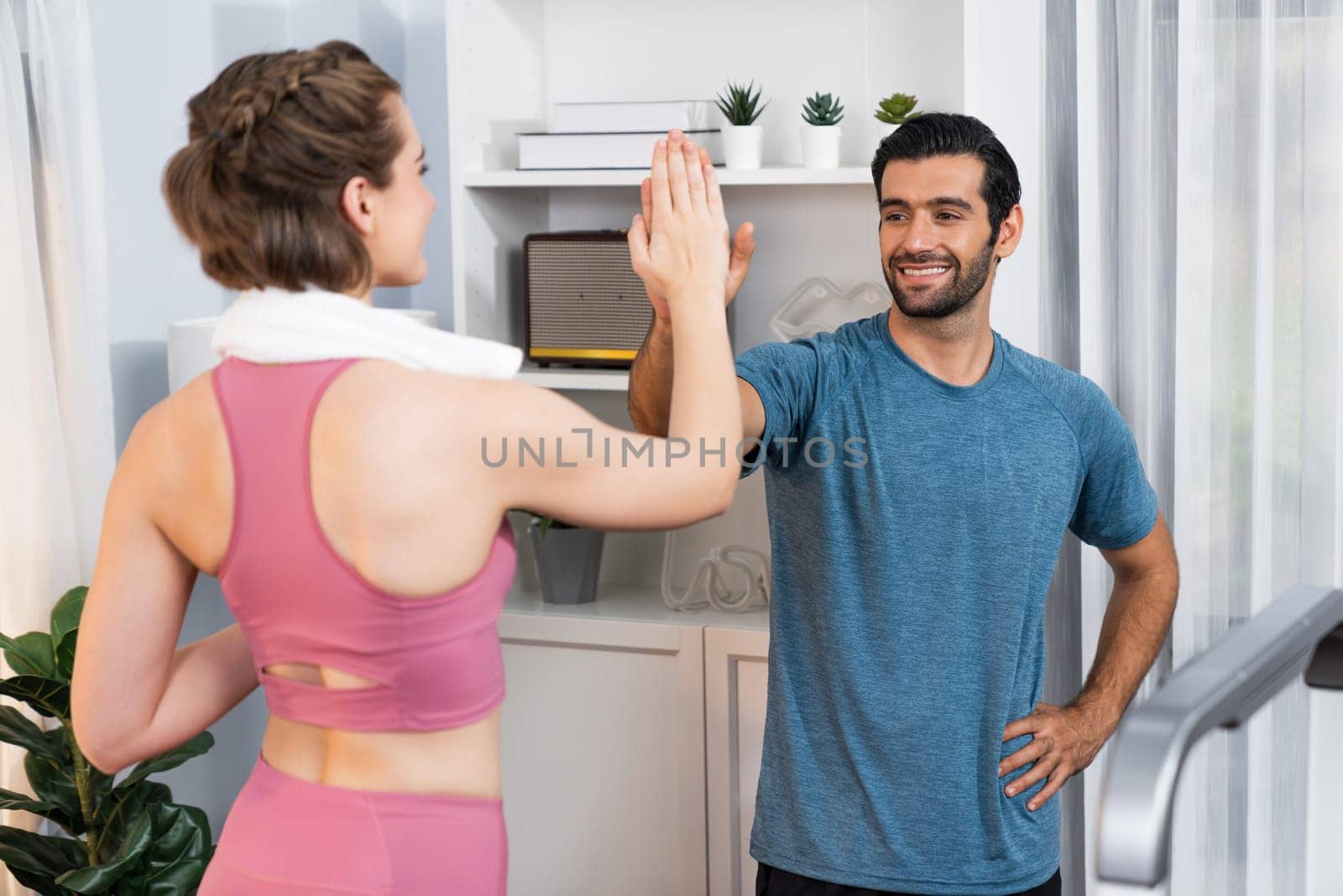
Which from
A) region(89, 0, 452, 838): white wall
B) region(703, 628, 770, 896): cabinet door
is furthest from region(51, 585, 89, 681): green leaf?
Result: region(703, 628, 770, 896): cabinet door

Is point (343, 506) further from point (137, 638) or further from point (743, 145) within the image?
point (743, 145)

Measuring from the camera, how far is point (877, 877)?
155 cm

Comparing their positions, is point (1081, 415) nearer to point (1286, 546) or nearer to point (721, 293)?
point (1286, 546)

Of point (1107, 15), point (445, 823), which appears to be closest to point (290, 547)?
point (445, 823)

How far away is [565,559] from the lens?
2443mm

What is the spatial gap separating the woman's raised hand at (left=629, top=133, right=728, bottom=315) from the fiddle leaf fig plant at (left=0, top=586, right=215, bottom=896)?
50.0 inches

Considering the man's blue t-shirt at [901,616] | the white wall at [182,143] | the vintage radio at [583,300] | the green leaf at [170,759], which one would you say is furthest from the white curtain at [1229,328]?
the green leaf at [170,759]

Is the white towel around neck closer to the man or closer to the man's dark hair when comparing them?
the man

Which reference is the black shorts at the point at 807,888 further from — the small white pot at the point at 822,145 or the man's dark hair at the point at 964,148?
the small white pot at the point at 822,145

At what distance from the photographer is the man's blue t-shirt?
1.57 meters

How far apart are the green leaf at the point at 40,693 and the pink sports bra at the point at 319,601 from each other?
108cm

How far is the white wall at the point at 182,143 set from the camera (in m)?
2.37

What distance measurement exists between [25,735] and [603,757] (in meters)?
0.95

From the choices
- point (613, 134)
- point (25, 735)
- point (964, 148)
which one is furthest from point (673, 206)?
point (25, 735)
